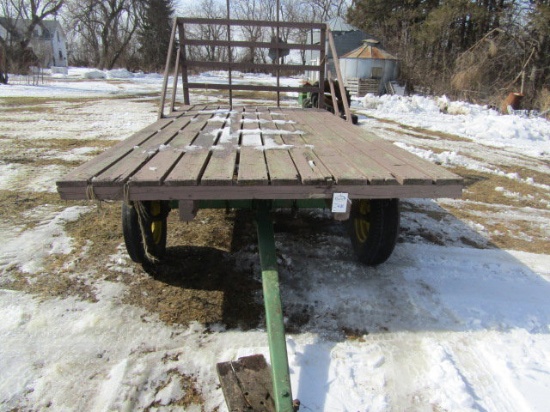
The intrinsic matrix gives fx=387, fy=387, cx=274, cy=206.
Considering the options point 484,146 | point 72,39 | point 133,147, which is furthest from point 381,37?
point 72,39

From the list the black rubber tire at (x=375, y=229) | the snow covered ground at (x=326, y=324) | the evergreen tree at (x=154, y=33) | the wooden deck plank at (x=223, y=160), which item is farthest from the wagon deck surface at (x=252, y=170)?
the evergreen tree at (x=154, y=33)

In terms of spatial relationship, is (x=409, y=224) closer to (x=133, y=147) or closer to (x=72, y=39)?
(x=133, y=147)

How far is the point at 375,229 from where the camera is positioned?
3.03 m

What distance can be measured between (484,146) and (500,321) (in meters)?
7.16

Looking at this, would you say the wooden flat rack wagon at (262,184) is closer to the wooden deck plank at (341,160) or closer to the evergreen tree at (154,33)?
the wooden deck plank at (341,160)

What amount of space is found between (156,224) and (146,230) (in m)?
0.36

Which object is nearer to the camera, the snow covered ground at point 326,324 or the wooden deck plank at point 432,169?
the snow covered ground at point 326,324

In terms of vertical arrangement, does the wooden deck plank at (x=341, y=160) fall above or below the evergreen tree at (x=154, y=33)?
below

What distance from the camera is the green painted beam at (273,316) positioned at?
70.2 inches

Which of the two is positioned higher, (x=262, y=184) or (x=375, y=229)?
(x=262, y=184)

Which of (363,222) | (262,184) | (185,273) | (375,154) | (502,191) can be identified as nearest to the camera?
(262,184)

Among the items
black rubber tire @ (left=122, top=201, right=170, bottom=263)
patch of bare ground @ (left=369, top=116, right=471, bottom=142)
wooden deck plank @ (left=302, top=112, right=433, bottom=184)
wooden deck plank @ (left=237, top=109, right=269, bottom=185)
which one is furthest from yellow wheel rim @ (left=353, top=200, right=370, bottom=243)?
patch of bare ground @ (left=369, top=116, right=471, bottom=142)

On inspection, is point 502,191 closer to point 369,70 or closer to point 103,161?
point 103,161

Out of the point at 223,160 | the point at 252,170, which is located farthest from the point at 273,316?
the point at 223,160
